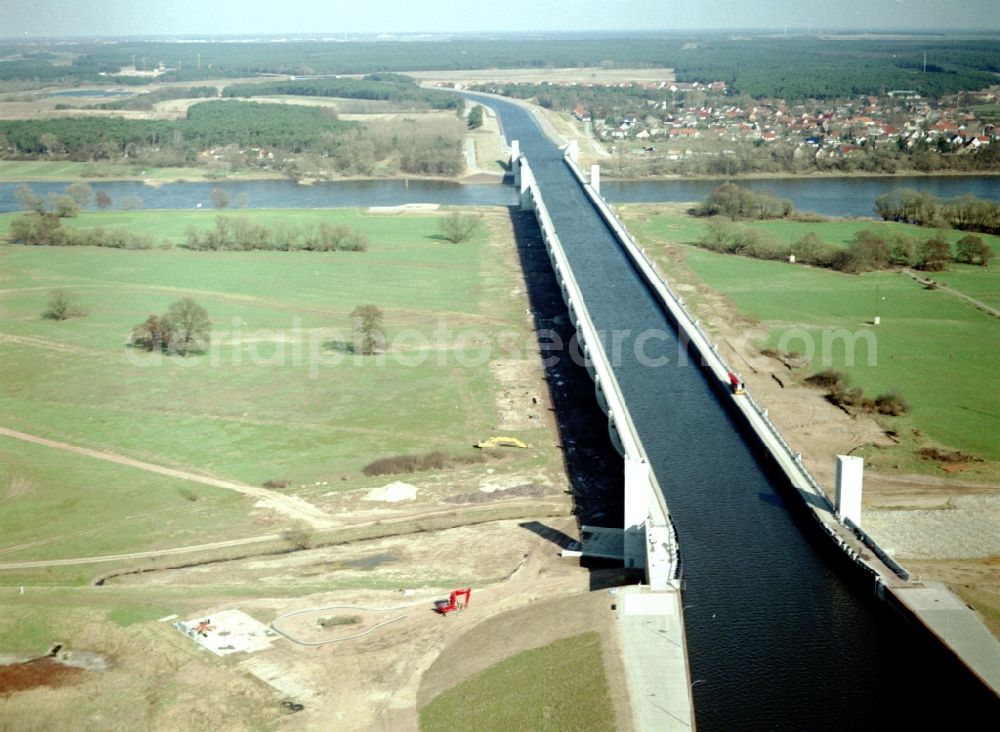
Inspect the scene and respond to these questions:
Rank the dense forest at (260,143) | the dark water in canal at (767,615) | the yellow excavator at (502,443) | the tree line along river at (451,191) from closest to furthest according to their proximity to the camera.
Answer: the dark water in canal at (767,615)
the yellow excavator at (502,443)
the tree line along river at (451,191)
the dense forest at (260,143)

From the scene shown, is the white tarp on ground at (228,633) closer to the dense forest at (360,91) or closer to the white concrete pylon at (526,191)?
the white concrete pylon at (526,191)

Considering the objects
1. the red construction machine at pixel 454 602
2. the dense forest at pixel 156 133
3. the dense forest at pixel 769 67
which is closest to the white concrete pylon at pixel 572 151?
the dense forest at pixel 156 133

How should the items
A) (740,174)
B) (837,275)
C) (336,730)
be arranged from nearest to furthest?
(336,730), (837,275), (740,174)

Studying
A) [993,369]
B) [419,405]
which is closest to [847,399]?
[993,369]

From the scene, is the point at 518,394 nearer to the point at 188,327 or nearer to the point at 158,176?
the point at 188,327

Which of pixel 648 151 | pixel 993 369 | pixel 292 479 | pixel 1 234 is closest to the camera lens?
pixel 292 479

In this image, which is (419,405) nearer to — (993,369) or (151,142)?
(993,369)

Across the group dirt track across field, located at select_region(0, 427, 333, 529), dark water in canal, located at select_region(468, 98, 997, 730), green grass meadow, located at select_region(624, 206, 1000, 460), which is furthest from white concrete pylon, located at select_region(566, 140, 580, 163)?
dirt track across field, located at select_region(0, 427, 333, 529)
